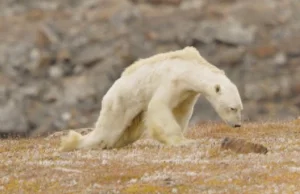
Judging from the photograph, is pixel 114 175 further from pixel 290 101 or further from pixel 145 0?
pixel 145 0

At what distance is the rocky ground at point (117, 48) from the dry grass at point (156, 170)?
49.8 meters

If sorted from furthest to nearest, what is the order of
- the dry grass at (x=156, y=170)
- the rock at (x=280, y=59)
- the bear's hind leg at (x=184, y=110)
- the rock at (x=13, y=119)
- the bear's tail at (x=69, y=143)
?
the rock at (x=280, y=59)
the rock at (x=13, y=119)
the bear's tail at (x=69, y=143)
the bear's hind leg at (x=184, y=110)
the dry grass at (x=156, y=170)

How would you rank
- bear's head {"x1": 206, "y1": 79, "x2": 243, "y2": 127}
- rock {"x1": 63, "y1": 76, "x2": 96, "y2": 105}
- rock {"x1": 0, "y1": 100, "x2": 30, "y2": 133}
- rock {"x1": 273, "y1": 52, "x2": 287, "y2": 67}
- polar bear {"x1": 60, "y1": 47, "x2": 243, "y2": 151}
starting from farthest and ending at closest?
rock {"x1": 273, "y1": 52, "x2": 287, "y2": 67} → rock {"x1": 63, "y1": 76, "x2": 96, "y2": 105} → rock {"x1": 0, "y1": 100, "x2": 30, "y2": 133} → polar bear {"x1": 60, "y1": 47, "x2": 243, "y2": 151} → bear's head {"x1": 206, "y1": 79, "x2": 243, "y2": 127}

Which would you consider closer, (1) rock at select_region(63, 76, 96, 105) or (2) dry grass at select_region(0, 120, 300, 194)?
(2) dry grass at select_region(0, 120, 300, 194)

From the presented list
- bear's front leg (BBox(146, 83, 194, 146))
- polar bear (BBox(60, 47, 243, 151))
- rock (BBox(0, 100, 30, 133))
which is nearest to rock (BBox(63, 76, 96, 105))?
rock (BBox(0, 100, 30, 133))

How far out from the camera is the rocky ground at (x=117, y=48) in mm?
87881

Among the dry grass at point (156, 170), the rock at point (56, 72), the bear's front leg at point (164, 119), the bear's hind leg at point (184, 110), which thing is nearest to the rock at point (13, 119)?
the rock at point (56, 72)

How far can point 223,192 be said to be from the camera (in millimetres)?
18344

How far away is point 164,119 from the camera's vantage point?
25.7 m

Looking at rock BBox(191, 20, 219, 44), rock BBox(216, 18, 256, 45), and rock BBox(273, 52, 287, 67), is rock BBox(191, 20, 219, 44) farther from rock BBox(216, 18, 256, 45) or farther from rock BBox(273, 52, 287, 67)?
rock BBox(273, 52, 287, 67)

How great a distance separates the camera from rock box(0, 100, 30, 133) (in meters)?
75.6

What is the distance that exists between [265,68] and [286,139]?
71.8m

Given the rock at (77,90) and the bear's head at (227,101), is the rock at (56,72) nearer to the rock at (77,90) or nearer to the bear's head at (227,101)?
the rock at (77,90)

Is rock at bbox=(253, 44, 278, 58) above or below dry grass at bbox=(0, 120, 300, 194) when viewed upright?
above
